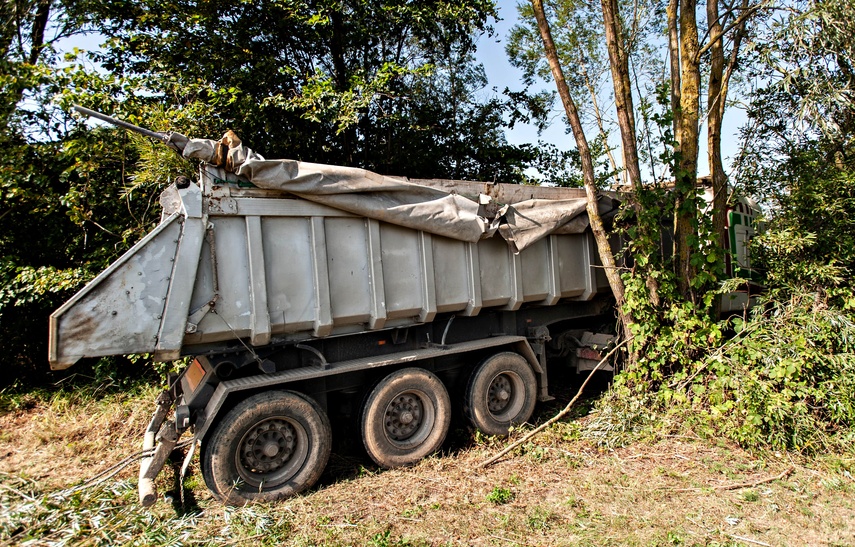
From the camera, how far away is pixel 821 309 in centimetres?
530

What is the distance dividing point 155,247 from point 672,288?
5.19m

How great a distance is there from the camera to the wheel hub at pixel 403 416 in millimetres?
5184

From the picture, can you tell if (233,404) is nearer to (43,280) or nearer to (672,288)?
(43,280)

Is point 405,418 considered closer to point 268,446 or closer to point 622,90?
point 268,446

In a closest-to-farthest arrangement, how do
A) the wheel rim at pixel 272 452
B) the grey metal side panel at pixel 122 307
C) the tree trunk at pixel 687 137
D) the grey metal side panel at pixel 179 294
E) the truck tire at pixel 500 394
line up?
the grey metal side panel at pixel 122 307
the grey metal side panel at pixel 179 294
the wheel rim at pixel 272 452
the truck tire at pixel 500 394
the tree trunk at pixel 687 137

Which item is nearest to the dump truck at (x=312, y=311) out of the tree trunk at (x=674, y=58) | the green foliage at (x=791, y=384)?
the tree trunk at (x=674, y=58)

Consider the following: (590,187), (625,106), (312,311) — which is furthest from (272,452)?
(625,106)

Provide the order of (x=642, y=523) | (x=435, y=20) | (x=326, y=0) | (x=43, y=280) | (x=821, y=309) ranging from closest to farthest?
(x=642, y=523) < (x=821, y=309) < (x=43, y=280) < (x=326, y=0) < (x=435, y=20)

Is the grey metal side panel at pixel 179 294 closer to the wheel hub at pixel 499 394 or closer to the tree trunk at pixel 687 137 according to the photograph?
the wheel hub at pixel 499 394

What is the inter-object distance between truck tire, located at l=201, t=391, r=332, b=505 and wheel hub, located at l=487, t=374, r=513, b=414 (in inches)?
81.4

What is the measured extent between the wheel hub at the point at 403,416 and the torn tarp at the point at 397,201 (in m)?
1.71

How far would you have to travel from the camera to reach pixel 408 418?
5.23m

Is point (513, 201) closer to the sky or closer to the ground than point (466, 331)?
closer to the sky

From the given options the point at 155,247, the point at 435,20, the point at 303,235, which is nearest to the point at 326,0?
the point at 435,20
